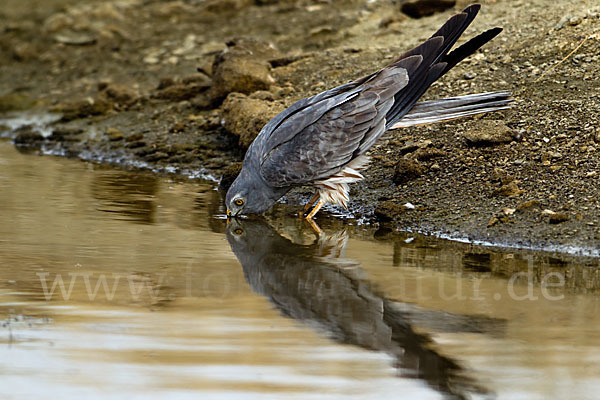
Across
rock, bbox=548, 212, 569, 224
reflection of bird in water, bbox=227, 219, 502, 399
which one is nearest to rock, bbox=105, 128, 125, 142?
reflection of bird in water, bbox=227, 219, 502, 399

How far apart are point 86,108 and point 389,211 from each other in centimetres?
563

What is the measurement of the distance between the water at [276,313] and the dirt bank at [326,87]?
26.5 inches

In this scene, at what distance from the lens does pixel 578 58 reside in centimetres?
731

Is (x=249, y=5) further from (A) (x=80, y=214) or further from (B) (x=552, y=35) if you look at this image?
(A) (x=80, y=214)

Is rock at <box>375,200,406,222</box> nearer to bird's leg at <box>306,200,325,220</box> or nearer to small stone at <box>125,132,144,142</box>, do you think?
bird's leg at <box>306,200,325,220</box>

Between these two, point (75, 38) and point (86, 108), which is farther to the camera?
point (75, 38)

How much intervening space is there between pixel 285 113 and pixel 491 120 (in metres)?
1.95

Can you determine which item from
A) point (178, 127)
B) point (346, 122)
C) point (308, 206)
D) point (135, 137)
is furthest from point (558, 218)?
point (135, 137)

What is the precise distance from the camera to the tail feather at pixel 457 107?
606cm

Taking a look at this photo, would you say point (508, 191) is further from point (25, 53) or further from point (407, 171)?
point (25, 53)

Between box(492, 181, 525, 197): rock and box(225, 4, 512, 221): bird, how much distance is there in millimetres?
655

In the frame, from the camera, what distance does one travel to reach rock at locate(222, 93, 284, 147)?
757 centimetres

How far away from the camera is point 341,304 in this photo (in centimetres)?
418

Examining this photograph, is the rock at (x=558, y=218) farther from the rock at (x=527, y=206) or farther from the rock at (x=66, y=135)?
the rock at (x=66, y=135)
